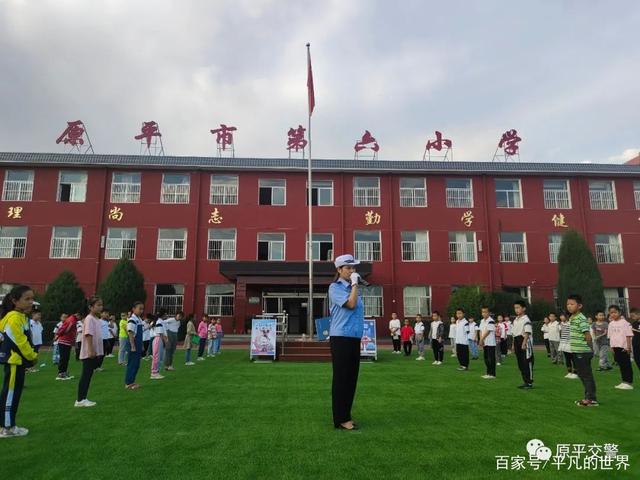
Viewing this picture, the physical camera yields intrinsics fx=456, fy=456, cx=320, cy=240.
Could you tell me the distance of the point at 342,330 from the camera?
4902 millimetres

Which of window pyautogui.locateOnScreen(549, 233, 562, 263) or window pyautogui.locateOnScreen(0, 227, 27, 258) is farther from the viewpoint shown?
window pyautogui.locateOnScreen(549, 233, 562, 263)

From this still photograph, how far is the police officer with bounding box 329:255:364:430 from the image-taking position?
4.88 m

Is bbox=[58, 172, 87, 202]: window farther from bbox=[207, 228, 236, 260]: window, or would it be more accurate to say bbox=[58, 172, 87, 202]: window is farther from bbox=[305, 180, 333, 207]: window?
bbox=[305, 180, 333, 207]: window

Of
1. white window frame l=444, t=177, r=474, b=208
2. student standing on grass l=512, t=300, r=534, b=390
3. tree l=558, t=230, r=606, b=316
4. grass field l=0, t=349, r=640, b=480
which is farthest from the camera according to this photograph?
white window frame l=444, t=177, r=474, b=208

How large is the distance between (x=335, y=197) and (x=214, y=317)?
9.26m

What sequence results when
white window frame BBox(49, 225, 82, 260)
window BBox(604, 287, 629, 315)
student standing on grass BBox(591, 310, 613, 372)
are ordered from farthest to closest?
window BBox(604, 287, 629, 315) → white window frame BBox(49, 225, 82, 260) → student standing on grass BBox(591, 310, 613, 372)

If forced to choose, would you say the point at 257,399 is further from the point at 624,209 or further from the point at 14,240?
the point at 624,209

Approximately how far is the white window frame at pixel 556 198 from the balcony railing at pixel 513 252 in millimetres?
2868

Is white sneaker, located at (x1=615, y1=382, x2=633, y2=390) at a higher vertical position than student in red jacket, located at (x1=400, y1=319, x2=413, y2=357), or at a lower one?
lower

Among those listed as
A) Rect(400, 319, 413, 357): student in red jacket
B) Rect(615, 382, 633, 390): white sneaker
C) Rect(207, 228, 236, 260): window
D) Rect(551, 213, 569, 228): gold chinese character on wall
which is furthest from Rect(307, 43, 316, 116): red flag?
Rect(551, 213, 569, 228): gold chinese character on wall

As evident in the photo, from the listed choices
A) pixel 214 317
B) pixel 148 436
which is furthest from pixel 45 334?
pixel 148 436

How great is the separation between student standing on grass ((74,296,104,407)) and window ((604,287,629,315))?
26252 mm

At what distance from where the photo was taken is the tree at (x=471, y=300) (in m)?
20.7

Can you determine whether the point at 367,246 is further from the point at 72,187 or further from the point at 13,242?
the point at 13,242
